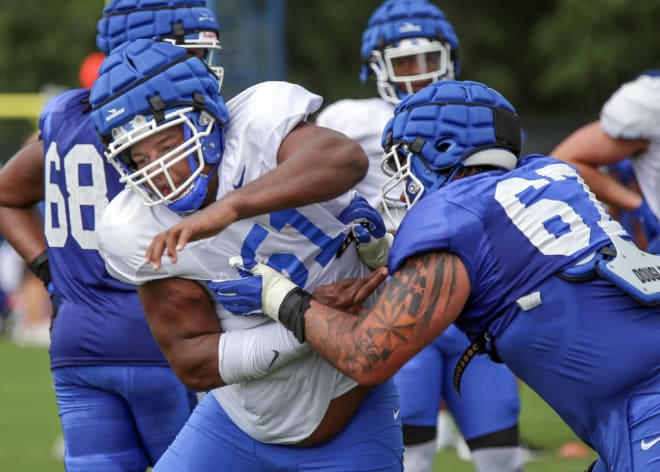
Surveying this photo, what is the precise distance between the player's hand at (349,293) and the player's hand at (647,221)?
123 inches

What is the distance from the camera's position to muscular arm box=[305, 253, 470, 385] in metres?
3.00

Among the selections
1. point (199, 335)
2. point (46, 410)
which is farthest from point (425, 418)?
point (46, 410)

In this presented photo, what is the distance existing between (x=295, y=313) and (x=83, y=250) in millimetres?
1308

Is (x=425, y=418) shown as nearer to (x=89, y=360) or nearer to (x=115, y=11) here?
(x=89, y=360)

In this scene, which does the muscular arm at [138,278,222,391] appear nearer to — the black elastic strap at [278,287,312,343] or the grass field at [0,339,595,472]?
the black elastic strap at [278,287,312,343]

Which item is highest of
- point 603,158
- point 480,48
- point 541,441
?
point 603,158

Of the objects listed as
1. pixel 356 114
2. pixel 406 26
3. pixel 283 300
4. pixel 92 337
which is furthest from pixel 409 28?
pixel 283 300

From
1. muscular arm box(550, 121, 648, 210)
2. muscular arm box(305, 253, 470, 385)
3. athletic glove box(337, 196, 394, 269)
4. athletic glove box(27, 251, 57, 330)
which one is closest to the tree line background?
muscular arm box(550, 121, 648, 210)

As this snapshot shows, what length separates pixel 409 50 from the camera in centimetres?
531

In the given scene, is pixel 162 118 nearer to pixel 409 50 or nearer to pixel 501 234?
pixel 501 234

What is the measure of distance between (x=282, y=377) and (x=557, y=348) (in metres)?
0.79

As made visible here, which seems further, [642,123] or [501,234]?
[642,123]

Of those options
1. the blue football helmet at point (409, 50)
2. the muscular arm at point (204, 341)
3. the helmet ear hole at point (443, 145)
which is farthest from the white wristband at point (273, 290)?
the blue football helmet at point (409, 50)

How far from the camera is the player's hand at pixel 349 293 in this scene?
129 inches
